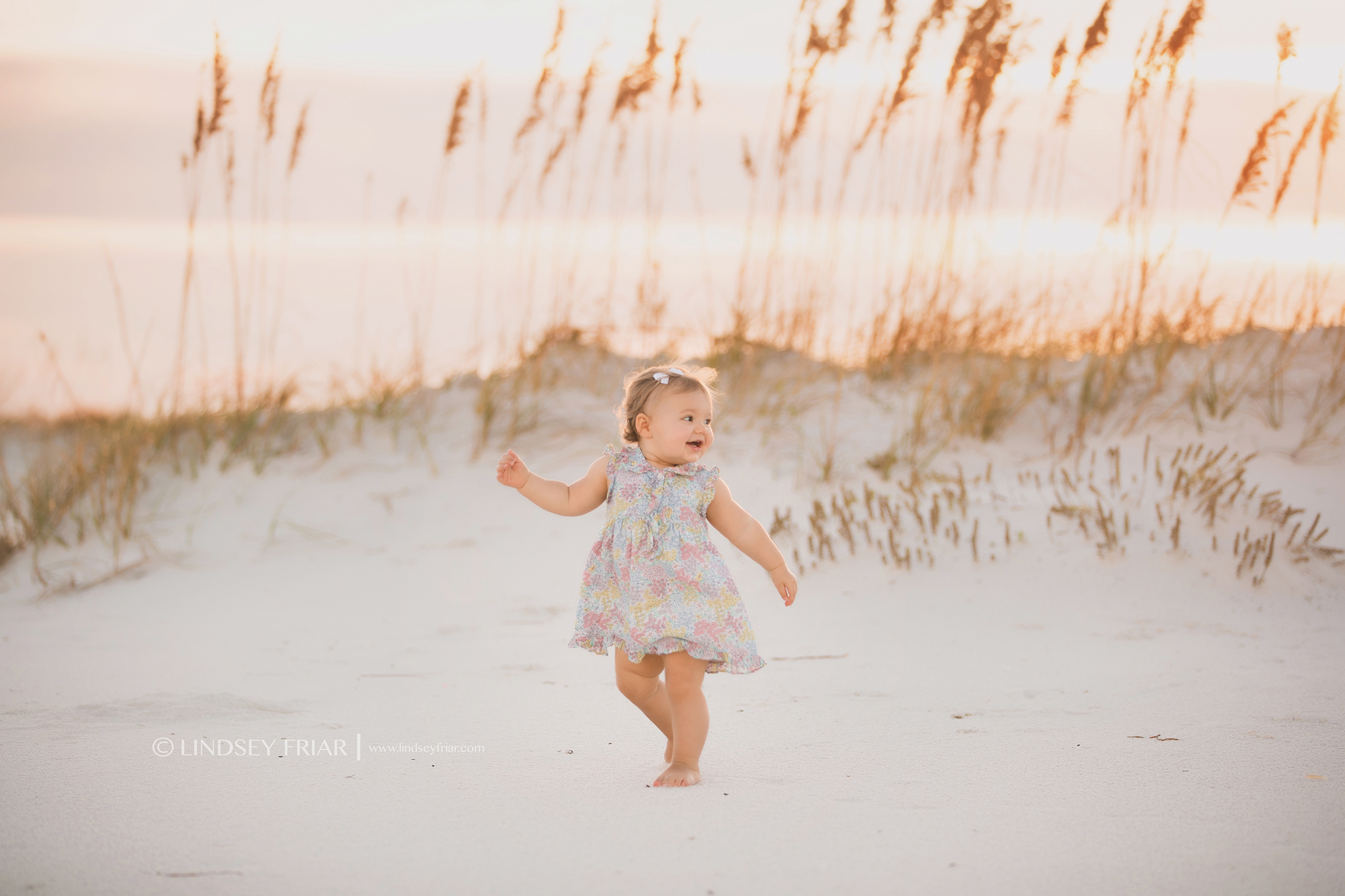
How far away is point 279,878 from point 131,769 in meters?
0.79

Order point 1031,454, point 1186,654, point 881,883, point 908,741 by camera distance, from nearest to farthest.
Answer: point 881,883 → point 908,741 → point 1186,654 → point 1031,454

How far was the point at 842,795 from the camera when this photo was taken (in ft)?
7.33

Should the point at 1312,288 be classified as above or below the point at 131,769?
above

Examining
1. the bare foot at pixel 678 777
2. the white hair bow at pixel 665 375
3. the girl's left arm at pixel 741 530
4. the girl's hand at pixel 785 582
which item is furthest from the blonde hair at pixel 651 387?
the bare foot at pixel 678 777

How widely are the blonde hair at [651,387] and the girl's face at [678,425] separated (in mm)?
11

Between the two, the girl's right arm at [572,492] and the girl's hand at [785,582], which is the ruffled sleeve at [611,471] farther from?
the girl's hand at [785,582]

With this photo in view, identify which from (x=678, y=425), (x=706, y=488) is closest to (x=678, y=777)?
(x=706, y=488)

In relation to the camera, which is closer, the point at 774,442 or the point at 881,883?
the point at 881,883

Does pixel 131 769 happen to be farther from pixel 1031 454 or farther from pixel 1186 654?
Answer: pixel 1031 454

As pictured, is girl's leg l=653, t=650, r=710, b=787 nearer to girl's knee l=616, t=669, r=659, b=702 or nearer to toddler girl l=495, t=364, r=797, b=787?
toddler girl l=495, t=364, r=797, b=787

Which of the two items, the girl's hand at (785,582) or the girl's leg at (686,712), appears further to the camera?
the girl's hand at (785,582)

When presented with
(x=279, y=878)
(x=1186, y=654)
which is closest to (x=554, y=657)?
(x=279, y=878)

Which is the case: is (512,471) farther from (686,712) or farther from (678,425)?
(686,712)

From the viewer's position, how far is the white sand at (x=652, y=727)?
6.24 feet
